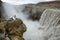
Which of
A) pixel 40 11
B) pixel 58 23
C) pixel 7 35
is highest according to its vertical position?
pixel 40 11

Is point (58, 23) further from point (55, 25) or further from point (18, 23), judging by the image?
point (18, 23)

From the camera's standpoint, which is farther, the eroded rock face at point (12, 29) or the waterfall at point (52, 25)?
the waterfall at point (52, 25)

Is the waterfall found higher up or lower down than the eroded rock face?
higher up

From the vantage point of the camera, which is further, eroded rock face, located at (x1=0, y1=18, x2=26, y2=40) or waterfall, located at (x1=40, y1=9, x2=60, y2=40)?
waterfall, located at (x1=40, y1=9, x2=60, y2=40)

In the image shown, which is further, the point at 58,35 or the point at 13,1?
the point at 13,1

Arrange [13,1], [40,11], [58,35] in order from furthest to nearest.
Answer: [13,1] < [40,11] < [58,35]

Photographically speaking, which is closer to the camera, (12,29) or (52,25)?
(12,29)

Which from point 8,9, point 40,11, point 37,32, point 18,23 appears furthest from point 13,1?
A: point 18,23

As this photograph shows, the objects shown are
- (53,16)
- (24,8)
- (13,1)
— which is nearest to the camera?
(53,16)

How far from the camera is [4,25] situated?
666 cm

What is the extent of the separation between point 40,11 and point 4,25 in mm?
7736

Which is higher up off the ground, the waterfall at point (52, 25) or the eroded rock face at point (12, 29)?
the waterfall at point (52, 25)

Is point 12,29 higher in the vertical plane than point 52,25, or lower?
lower

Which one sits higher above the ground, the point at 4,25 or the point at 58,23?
the point at 58,23
